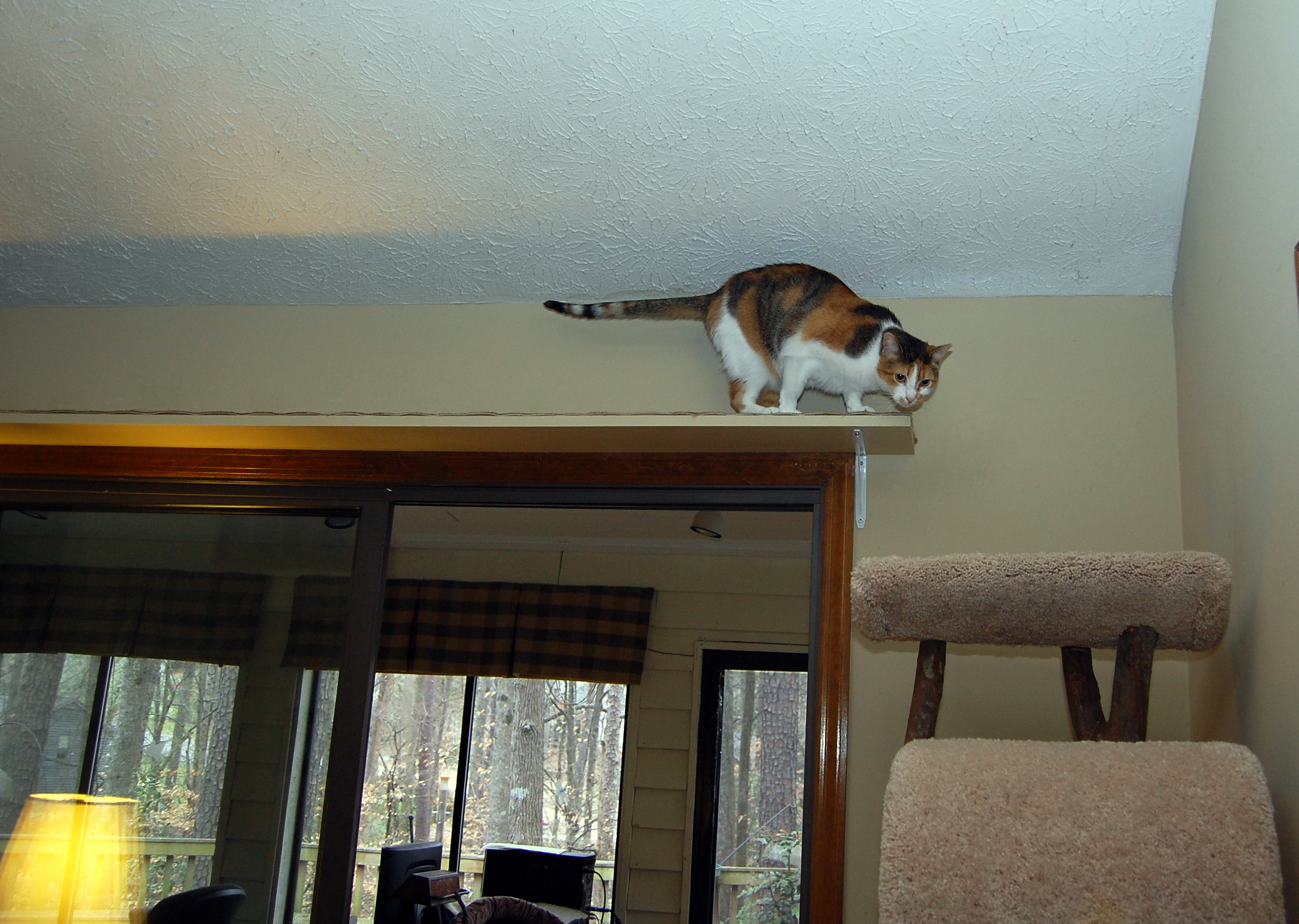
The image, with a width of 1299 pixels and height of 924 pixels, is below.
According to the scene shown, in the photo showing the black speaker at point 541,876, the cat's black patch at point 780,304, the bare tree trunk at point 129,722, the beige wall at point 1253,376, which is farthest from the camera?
the black speaker at point 541,876

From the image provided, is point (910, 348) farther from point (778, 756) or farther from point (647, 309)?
point (778, 756)

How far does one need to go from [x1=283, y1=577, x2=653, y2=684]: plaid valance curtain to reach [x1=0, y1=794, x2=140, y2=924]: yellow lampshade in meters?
2.57

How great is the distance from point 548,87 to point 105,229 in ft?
3.27

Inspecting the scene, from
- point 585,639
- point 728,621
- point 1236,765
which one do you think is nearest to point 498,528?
point 585,639

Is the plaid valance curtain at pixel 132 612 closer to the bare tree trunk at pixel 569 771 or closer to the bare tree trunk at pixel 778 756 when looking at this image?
the bare tree trunk at pixel 569 771

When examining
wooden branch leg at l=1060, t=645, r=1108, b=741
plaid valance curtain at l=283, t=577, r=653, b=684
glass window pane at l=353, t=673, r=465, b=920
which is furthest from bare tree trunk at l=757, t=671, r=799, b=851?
wooden branch leg at l=1060, t=645, r=1108, b=741

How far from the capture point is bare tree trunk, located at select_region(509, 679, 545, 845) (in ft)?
15.6

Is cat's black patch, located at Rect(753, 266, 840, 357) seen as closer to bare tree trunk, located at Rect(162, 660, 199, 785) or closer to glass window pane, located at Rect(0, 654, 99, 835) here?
bare tree trunk, located at Rect(162, 660, 199, 785)

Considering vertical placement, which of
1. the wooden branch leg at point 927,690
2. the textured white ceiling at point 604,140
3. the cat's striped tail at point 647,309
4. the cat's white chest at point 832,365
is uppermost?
the textured white ceiling at point 604,140

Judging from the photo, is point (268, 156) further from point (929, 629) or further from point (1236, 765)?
point (1236, 765)

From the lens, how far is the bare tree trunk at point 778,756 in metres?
4.49

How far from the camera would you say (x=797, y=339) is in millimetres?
1829

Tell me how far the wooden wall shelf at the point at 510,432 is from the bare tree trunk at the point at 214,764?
48 cm

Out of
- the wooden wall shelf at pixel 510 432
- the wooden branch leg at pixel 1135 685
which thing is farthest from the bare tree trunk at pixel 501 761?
the wooden branch leg at pixel 1135 685
